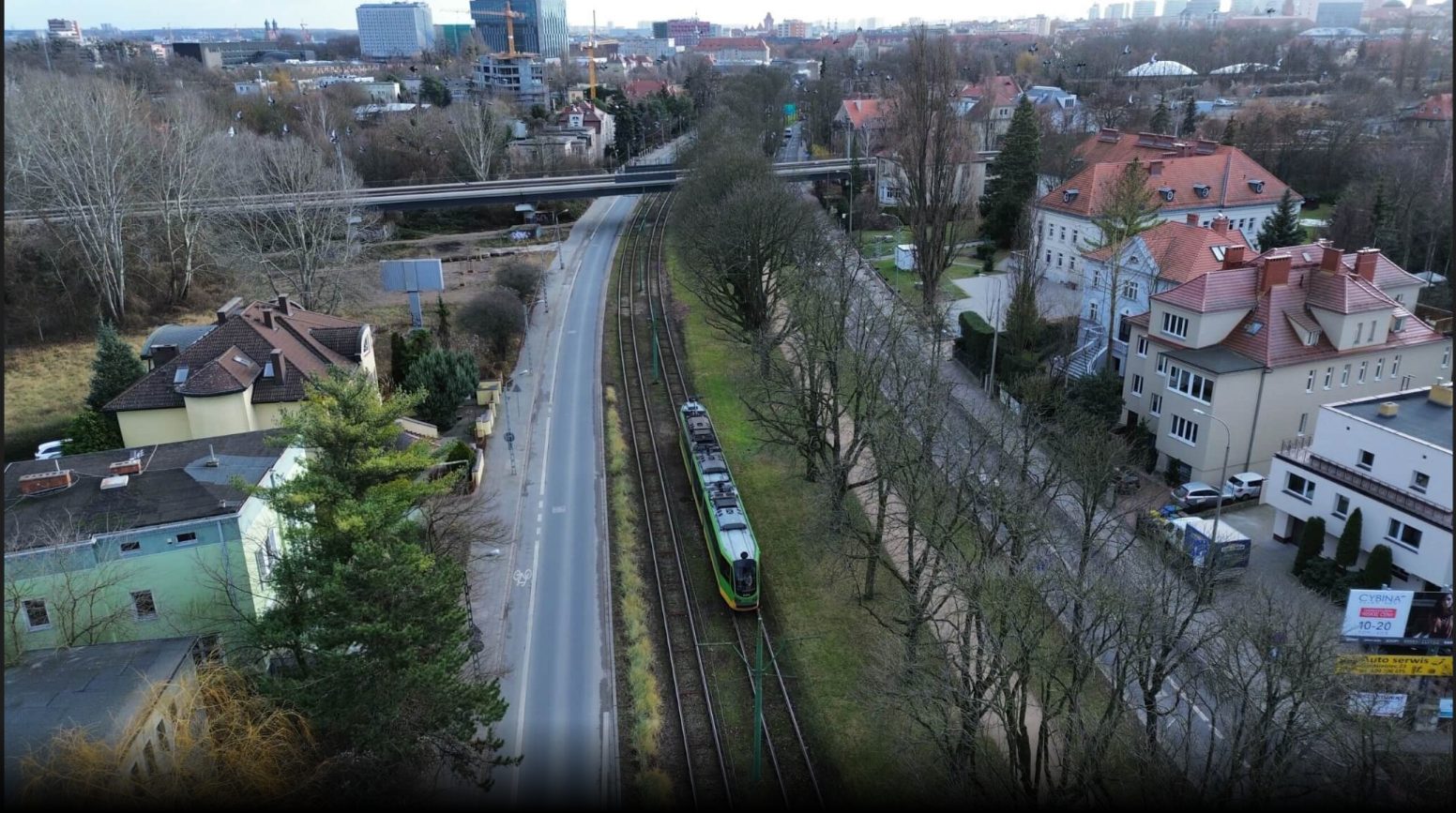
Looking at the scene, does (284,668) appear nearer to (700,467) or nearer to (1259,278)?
(700,467)

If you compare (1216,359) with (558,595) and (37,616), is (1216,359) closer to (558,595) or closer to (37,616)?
(558,595)

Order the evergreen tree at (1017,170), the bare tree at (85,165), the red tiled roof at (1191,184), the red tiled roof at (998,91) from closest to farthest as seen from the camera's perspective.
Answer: the bare tree at (85,165) → the red tiled roof at (1191,184) → the evergreen tree at (1017,170) → the red tiled roof at (998,91)

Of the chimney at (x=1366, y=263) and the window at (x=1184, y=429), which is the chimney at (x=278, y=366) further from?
the chimney at (x=1366, y=263)

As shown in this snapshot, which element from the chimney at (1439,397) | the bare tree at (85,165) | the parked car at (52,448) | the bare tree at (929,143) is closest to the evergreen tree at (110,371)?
the parked car at (52,448)

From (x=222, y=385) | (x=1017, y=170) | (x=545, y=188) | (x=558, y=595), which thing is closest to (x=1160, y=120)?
(x=1017, y=170)

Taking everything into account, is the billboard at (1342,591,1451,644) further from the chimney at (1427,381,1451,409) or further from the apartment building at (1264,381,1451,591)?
the chimney at (1427,381,1451,409)

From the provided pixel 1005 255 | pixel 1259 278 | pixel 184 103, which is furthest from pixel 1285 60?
pixel 184 103
